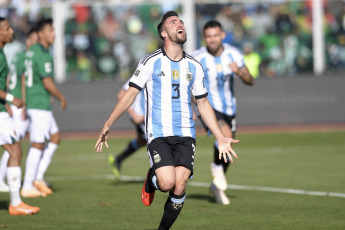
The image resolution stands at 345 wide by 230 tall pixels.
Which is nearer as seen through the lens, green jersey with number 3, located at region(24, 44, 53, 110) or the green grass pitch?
the green grass pitch

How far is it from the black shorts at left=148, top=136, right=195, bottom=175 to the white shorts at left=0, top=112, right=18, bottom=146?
95.9 inches

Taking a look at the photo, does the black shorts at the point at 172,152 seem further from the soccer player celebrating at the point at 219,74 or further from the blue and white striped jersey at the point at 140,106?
the blue and white striped jersey at the point at 140,106

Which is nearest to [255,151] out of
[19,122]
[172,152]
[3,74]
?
[19,122]

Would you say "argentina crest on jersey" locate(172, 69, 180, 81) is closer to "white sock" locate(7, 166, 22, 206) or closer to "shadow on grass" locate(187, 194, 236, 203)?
"white sock" locate(7, 166, 22, 206)

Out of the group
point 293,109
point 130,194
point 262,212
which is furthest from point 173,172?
point 293,109

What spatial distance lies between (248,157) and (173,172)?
9.19 m

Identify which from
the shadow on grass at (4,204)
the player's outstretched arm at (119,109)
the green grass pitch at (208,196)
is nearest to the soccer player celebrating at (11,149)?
the green grass pitch at (208,196)

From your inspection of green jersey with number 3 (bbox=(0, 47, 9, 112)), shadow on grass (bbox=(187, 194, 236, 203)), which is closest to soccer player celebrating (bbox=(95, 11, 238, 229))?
green jersey with number 3 (bbox=(0, 47, 9, 112))

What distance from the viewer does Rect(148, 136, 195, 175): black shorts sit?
770 cm

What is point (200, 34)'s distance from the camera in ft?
81.6

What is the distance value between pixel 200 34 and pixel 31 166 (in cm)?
1392

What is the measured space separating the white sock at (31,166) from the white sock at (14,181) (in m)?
1.88

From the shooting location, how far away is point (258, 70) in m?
24.6

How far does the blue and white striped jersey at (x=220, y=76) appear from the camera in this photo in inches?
427
